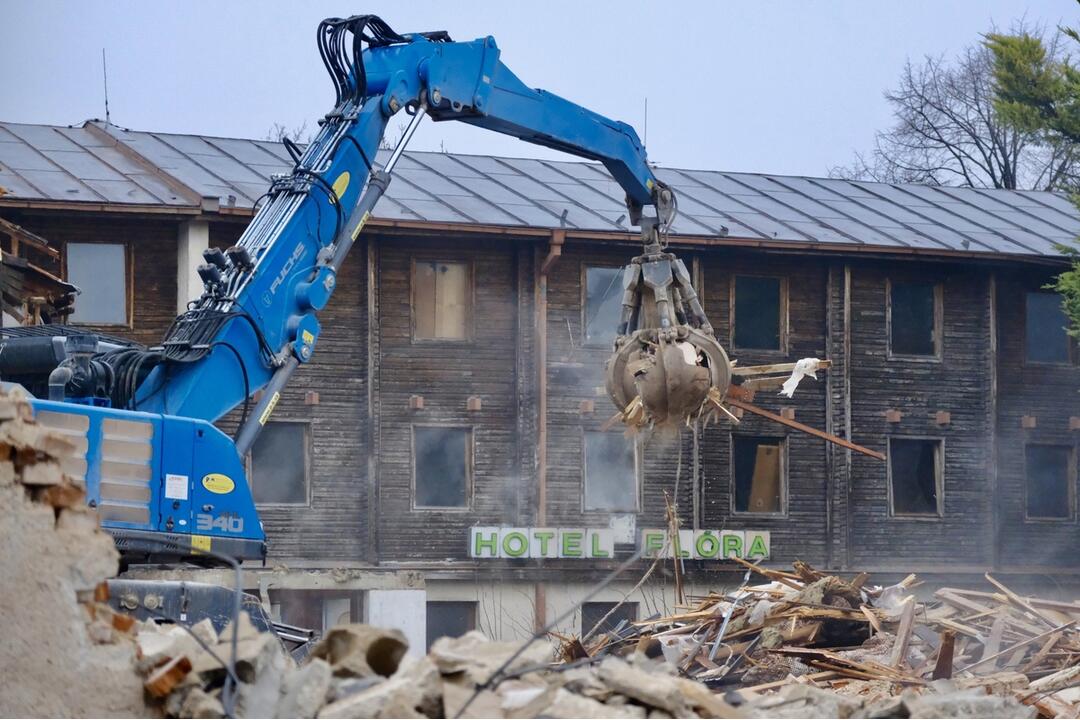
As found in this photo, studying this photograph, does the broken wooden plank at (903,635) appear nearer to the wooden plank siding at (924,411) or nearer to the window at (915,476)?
the wooden plank siding at (924,411)

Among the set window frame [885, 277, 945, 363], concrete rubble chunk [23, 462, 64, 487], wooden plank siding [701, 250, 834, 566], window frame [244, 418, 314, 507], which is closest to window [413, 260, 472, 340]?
window frame [244, 418, 314, 507]

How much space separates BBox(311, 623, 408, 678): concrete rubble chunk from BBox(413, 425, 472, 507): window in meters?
19.8

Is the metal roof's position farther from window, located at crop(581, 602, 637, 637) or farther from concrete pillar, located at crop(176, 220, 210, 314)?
window, located at crop(581, 602, 637, 637)

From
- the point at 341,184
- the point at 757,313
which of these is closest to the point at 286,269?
the point at 341,184

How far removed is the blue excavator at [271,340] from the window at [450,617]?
11985 mm

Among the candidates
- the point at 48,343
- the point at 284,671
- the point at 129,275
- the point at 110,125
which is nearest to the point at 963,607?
the point at 48,343

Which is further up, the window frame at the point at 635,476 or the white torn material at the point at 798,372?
the white torn material at the point at 798,372

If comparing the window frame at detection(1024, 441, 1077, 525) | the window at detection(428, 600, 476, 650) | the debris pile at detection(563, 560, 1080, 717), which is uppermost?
the window frame at detection(1024, 441, 1077, 525)

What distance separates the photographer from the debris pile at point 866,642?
14.7m

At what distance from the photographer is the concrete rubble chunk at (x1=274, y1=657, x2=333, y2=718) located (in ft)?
26.3

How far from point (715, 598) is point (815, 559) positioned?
11932mm

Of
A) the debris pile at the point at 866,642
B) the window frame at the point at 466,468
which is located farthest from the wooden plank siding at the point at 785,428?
the debris pile at the point at 866,642

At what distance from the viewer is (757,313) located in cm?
3086

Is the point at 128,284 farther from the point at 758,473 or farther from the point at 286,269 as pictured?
the point at 286,269
